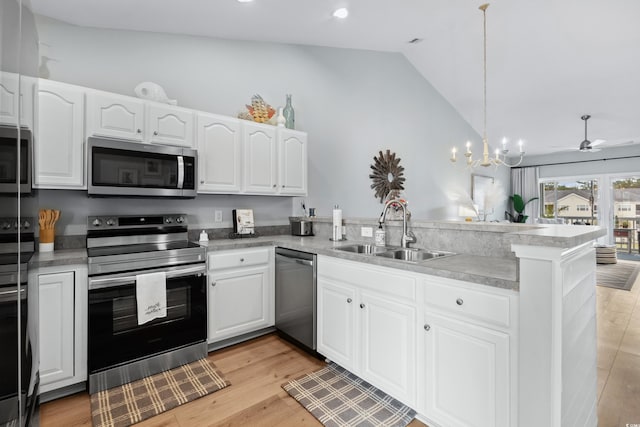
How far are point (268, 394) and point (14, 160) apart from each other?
197cm

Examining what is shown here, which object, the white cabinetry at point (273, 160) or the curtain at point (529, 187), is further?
the curtain at point (529, 187)

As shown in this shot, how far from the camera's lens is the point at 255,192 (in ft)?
9.98

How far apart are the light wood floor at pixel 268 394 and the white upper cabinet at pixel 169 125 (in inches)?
70.4

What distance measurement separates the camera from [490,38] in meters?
4.27

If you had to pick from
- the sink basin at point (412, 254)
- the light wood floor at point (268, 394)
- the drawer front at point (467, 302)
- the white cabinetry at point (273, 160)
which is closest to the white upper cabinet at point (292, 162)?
the white cabinetry at point (273, 160)

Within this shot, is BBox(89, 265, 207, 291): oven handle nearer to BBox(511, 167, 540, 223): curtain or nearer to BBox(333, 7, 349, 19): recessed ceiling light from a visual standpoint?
BBox(333, 7, 349, 19): recessed ceiling light

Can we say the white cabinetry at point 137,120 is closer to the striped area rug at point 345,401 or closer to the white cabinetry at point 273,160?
the white cabinetry at point 273,160

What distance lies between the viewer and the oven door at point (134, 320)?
78.1 inches

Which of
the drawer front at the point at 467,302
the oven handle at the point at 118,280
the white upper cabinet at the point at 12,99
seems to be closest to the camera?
the white upper cabinet at the point at 12,99

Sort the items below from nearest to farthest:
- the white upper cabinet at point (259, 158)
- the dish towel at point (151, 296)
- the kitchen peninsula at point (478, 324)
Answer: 1. the kitchen peninsula at point (478, 324)
2. the dish towel at point (151, 296)
3. the white upper cabinet at point (259, 158)

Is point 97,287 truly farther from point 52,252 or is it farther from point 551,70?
point 551,70

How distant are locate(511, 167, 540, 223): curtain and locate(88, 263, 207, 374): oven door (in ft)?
28.9

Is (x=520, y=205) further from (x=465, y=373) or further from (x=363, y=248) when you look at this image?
(x=465, y=373)

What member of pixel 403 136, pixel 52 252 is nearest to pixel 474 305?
pixel 52 252
